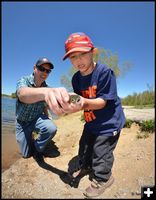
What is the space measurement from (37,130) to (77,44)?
6.20 ft

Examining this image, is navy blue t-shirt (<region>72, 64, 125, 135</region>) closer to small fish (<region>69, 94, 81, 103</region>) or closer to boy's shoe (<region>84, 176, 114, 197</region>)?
boy's shoe (<region>84, 176, 114, 197</region>)

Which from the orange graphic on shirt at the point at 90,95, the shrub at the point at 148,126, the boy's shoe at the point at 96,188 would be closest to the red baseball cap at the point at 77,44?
the orange graphic on shirt at the point at 90,95

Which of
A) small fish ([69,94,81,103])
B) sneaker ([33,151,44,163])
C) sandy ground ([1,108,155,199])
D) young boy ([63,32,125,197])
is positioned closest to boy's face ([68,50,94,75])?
young boy ([63,32,125,197])

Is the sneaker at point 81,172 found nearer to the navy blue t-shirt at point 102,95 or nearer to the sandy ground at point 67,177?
the sandy ground at point 67,177

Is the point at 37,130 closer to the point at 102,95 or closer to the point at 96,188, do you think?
the point at 96,188

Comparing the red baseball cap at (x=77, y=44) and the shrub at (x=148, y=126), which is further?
the shrub at (x=148, y=126)

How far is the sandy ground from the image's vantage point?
252 centimetres

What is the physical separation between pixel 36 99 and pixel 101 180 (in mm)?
1539

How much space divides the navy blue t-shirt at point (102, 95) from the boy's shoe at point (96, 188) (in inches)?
23.9

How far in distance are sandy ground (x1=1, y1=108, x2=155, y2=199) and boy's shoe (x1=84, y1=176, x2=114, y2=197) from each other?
0.06 metres

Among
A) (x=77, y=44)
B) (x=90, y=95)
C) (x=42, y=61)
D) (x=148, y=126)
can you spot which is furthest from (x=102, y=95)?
(x=148, y=126)

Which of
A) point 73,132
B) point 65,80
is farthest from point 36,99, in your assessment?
point 65,80

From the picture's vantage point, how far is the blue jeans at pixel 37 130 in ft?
11.3

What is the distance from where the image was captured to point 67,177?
2922 mm
